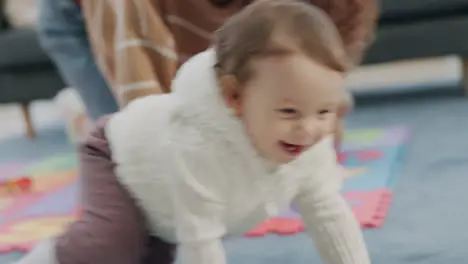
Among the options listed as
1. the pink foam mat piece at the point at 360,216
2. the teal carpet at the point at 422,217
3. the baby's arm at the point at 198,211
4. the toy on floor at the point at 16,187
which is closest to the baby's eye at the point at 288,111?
the baby's arm at the point at 198,211

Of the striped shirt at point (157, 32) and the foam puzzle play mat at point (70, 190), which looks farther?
the foam puzzle play mat at point (70, 190)

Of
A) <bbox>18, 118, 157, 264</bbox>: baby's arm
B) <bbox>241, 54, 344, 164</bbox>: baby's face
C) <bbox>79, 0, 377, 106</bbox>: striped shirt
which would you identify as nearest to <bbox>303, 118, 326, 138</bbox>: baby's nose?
<bbox>241, 54, 344, 164</bbox>: baby's face

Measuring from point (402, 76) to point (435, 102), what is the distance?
565 millimetres

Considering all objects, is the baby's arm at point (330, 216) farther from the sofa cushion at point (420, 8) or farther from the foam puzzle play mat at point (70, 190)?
the sofa cushion at point (420, 8)

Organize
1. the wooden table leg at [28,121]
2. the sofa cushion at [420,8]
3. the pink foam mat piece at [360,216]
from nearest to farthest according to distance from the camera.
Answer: the pink foam mat piece at [360,216] < the sofa cushion at [420,8] < the wooden table leg at [28,121]

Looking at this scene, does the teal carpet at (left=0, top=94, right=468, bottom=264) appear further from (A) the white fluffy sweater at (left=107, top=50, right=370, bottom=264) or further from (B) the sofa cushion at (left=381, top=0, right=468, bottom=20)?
(B) the sofa cushion at (left=381, top=0, right=468, bottom=20)

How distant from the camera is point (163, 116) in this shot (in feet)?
2.96

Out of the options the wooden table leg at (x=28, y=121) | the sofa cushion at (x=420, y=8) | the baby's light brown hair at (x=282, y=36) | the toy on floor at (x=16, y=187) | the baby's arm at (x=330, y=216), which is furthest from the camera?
the wooden table leg at (x=28, y=121)

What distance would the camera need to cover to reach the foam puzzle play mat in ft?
4.19

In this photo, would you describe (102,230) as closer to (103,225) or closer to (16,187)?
(103,225)

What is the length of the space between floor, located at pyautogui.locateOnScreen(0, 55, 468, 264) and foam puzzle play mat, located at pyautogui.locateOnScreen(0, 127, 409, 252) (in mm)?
27

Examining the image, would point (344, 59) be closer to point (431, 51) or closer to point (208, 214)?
point (208, 214)

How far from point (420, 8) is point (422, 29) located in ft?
0.18

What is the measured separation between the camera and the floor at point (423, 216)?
43.1 inches
